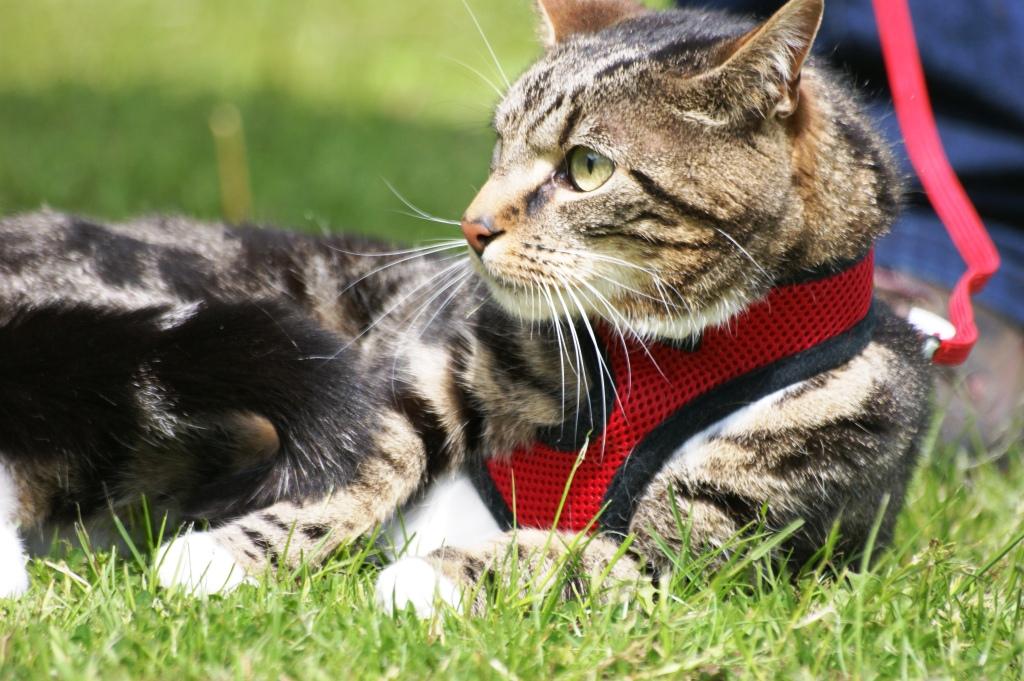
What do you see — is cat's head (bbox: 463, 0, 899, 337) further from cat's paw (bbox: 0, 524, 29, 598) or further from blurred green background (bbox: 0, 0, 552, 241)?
cat's paw (bbox: 0, 524, 29, 598)

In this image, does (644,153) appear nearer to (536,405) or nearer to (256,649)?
(536,405)

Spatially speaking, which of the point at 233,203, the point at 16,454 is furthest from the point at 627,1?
the point at 233,203

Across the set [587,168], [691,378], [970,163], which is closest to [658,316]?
[691,378]

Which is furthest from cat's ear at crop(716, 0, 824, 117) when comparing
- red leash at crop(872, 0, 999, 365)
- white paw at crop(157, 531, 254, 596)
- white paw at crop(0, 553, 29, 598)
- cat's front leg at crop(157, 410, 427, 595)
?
white paw at crop(0, 553, 29, 598)

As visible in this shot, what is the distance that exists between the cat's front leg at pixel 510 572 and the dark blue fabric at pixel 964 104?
1216mm

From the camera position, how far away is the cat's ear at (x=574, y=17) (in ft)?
5.36

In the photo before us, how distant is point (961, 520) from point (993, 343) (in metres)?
0.65

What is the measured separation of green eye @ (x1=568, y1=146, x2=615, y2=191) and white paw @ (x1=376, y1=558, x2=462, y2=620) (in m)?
0.53

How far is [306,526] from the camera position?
141 cm

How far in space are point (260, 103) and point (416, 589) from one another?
11.8 ft

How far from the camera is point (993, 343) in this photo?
231 centimetres

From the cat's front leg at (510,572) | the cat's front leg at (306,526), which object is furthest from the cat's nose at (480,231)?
the cat's front leg at (510,572)

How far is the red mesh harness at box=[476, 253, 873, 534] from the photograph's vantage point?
4.47 ft

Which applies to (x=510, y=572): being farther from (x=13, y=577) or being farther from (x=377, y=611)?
(x=13, y=577)
